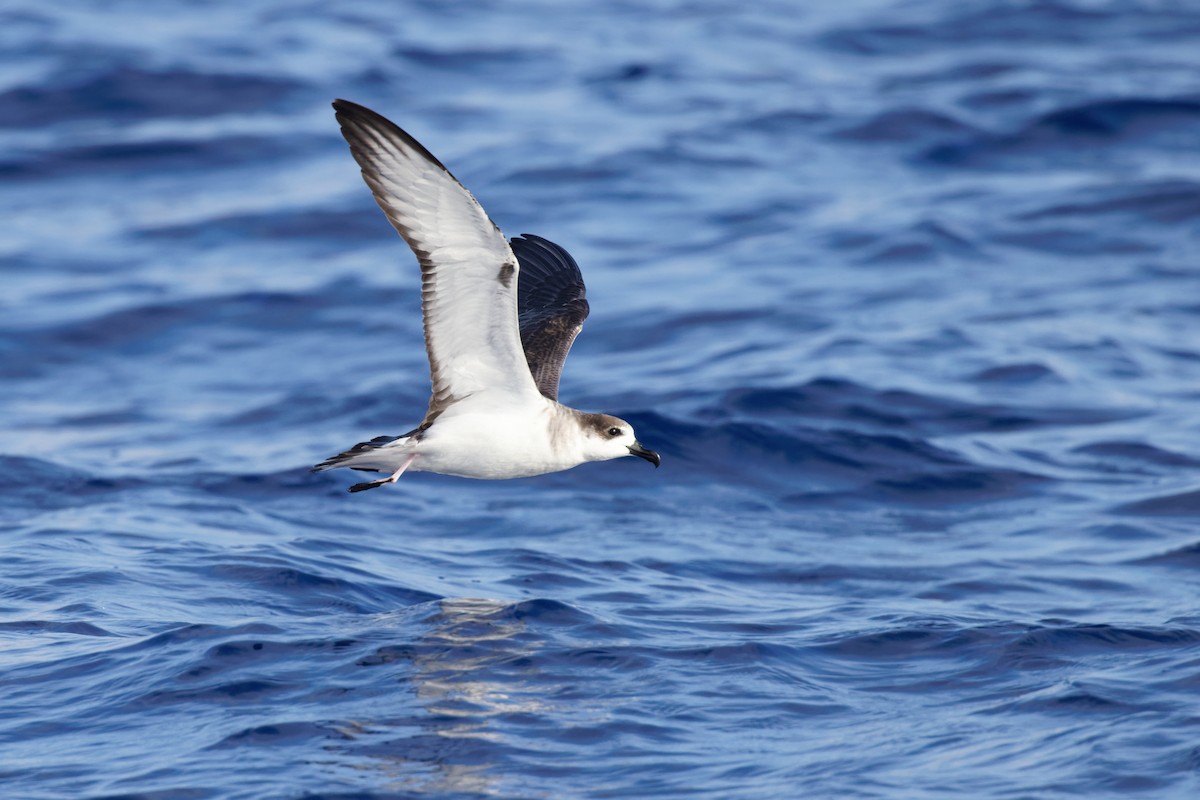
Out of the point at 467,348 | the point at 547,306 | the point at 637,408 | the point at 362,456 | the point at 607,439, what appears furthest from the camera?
the point at 637,408

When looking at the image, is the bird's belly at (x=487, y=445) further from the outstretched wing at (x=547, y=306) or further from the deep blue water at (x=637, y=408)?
the deep blue water at (x=637, y=408)

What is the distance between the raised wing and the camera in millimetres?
7211

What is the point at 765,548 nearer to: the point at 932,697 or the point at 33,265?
the point at 932,697

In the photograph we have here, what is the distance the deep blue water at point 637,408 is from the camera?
7.70 m

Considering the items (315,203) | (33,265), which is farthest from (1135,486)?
(33,265)

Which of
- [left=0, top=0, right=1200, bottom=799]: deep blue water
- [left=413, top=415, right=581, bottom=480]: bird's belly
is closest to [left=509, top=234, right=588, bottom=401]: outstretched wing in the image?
[left=413, top=415, right=581, bottom=480]: bird's belly

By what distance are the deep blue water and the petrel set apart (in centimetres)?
103

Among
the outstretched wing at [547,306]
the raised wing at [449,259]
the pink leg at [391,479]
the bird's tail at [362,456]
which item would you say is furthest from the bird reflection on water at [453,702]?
the outstretched wing at [547,306]

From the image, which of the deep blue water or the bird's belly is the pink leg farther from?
the deep blue water

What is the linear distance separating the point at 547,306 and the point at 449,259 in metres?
2.77

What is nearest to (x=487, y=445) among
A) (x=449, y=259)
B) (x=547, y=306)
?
(x=449, y=259)

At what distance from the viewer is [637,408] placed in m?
Answer: 13.8

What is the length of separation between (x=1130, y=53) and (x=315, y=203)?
12.7 meters

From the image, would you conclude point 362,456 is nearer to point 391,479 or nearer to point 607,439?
point 391,479
